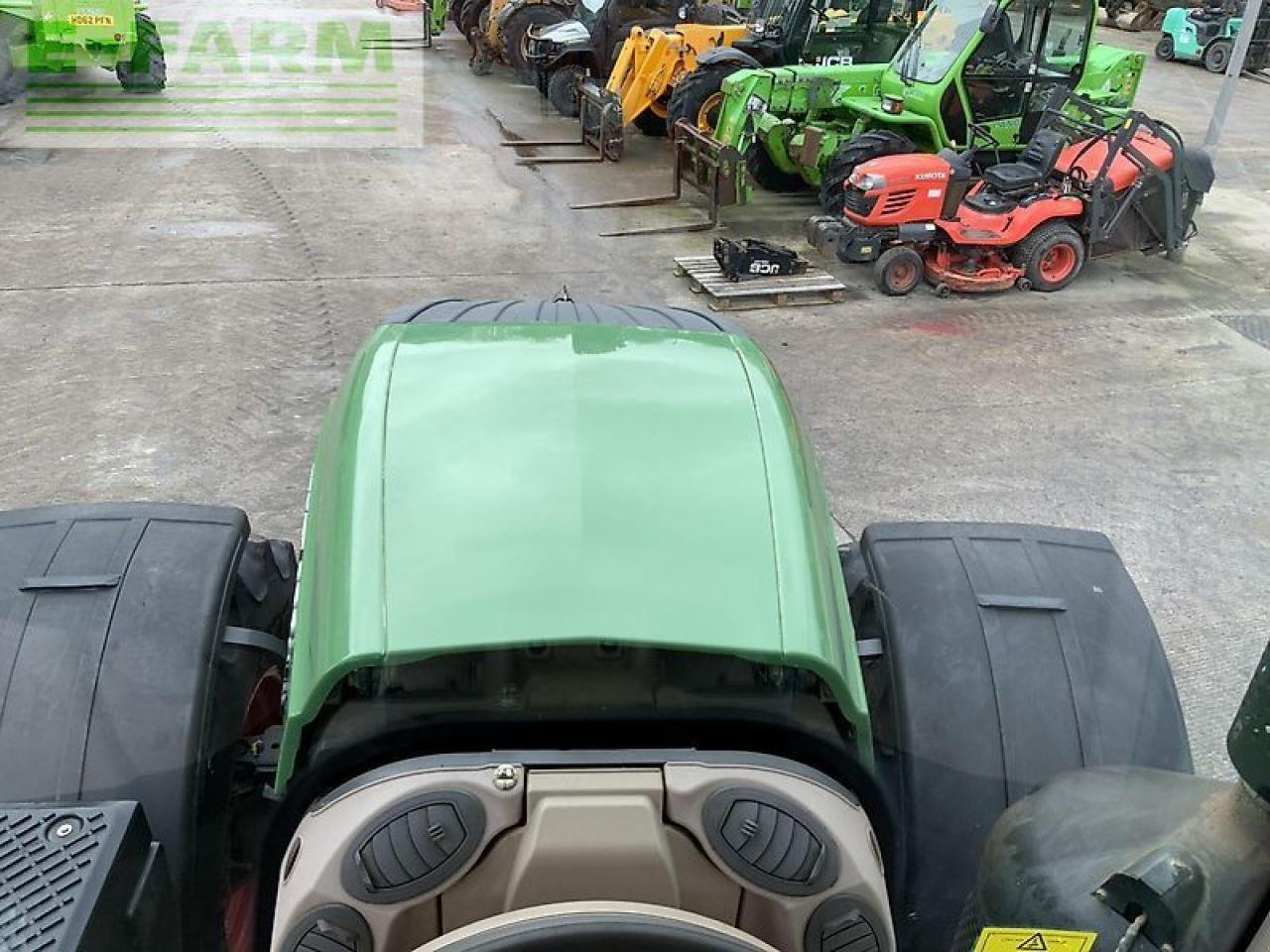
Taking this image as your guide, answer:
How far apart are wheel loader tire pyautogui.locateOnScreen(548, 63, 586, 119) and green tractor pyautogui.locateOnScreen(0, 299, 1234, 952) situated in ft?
35.1

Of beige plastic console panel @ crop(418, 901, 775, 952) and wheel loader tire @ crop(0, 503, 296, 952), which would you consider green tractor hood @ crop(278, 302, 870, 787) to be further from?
beige plastic console panel @ crop(418, 901, 775, 952)

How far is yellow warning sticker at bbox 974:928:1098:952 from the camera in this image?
3.81 feet

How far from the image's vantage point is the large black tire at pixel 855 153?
26.9 feet

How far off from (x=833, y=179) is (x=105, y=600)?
726 centimetres

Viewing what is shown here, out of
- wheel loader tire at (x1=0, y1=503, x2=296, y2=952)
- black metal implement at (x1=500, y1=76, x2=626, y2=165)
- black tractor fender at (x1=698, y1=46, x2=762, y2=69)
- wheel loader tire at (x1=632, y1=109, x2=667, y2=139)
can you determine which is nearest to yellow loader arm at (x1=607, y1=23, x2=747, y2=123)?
black metal implement at (x1=500, y1=76, x2=626, y2=165)

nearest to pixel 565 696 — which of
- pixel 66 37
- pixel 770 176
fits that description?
pixel 770 176

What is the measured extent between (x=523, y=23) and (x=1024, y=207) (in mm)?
8632

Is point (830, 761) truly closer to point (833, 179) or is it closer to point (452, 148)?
point (833, 179)

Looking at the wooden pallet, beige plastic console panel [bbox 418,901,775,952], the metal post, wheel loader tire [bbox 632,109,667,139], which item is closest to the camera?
beige plastic console panel [bbox 418,901,775,952]

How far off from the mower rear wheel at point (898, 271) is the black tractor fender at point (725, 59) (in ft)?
11.2

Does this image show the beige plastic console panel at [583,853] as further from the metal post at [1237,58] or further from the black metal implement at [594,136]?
the metal post at [1237,58]

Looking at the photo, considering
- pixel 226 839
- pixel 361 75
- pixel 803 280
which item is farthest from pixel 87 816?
pixel 361 75

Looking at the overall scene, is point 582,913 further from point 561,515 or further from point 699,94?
point 699,94

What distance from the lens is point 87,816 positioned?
1604 mm
